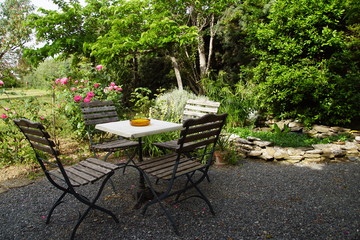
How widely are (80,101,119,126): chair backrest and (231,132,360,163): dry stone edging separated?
2.43 metres

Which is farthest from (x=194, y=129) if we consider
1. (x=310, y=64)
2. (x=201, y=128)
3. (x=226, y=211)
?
(x=310, y=64)

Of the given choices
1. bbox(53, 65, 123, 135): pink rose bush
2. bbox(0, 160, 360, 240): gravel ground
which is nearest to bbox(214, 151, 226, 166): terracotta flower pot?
A: bbox(0, 160, 360, 240): gravel ground

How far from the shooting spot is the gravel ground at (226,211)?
2.47m

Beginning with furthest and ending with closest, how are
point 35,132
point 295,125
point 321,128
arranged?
point 295,125
point 321,128
point 35,132

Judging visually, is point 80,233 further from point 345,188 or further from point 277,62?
point 277,62

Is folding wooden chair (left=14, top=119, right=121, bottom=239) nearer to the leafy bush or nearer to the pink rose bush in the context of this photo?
the leafy bush

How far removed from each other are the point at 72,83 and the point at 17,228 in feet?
13.9

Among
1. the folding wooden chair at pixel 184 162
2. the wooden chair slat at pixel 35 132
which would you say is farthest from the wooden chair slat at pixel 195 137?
the wooden chair slat at pixel 35 132

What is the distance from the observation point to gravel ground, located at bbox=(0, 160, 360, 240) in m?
2.47

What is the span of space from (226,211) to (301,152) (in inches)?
99.3

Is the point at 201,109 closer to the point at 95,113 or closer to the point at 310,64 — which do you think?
the point at 95,113

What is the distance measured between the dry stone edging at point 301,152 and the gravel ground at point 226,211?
63cm

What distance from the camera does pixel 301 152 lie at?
184 inches

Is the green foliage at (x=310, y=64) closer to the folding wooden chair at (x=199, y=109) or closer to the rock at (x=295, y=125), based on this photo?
the rock at (x=295, y=125)
